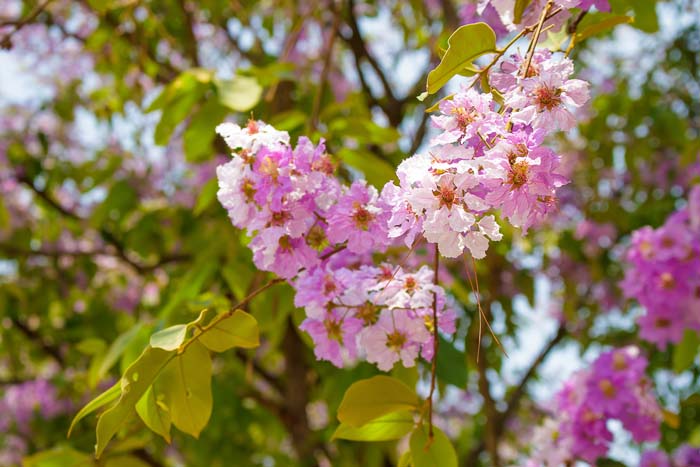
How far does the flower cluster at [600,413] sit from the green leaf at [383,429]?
25.4 inches

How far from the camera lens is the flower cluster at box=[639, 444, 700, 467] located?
146 centimetres

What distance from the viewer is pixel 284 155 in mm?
718

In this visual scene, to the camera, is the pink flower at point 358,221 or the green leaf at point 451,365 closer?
the pink flower at point 358,221

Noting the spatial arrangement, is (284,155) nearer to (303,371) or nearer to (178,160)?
(303,371)

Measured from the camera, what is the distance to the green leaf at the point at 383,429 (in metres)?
0.74

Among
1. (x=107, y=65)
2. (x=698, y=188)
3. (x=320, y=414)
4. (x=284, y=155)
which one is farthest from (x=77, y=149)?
(x=284, y=155)

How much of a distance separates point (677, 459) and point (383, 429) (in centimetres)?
99

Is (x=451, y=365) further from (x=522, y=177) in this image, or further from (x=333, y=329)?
(x=522, y=177)

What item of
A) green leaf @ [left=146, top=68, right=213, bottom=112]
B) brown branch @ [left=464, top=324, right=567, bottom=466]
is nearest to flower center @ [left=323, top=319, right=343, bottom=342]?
green leaf @ [left=146, top=68, right=213, bottom=112]

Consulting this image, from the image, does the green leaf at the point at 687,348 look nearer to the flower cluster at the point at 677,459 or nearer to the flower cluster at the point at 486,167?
the flower cluster at the point at 677,459

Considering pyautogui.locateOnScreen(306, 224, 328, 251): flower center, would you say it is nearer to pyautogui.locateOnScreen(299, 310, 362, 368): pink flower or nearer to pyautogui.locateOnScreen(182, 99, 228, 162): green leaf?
pyautogui.locateOnScreen(299, 310, 362, 368): pink flower

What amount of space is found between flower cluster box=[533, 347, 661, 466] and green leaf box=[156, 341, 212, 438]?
2.58 ft

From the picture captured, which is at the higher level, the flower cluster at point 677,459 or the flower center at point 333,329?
the flower center at point 333,329

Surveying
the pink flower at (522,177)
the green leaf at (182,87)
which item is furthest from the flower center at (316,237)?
the green leaf at (182,87)
